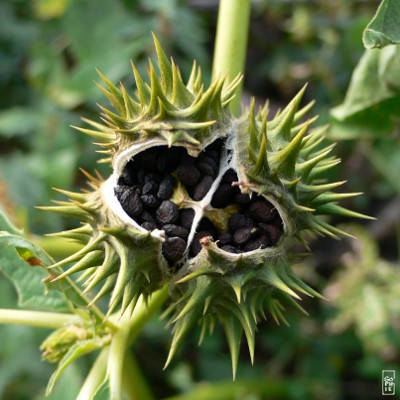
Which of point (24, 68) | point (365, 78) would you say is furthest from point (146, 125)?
point (24, 68)

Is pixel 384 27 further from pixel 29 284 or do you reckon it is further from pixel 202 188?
pixel 29 284

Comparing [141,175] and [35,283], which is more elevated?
[141,175]

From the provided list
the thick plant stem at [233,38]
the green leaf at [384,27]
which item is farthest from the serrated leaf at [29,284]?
the green leaf at [384,27]

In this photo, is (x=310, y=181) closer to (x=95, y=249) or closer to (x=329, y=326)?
(x=95, y=249)

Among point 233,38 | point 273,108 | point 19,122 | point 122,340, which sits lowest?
point 122,340

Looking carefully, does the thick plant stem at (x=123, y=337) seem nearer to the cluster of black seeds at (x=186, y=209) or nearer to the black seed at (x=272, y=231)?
the cluster of black seeds at (x=186, y=209)

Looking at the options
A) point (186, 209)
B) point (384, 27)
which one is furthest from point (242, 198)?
point (384, 27)

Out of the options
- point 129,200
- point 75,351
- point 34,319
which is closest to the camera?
point 129,200
